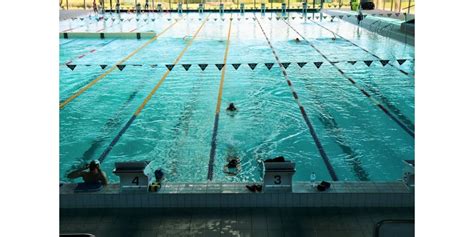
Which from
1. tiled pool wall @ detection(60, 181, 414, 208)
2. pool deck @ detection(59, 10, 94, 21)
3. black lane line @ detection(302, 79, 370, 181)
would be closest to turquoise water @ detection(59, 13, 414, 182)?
black lane line @ detection(302, 79, 370, 181)

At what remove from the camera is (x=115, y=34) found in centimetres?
1998

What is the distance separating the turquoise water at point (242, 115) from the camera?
648 cm

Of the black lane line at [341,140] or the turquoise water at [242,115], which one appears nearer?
the black lane line at [341,140]

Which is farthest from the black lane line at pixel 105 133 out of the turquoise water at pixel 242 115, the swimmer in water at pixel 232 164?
the swimmer in water at pixel 232 164

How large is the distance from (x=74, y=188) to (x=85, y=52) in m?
12.1

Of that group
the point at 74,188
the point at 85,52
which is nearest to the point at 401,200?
the point at 74,188

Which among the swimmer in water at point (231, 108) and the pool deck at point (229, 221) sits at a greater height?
the swimmer in water at point (231, 108)

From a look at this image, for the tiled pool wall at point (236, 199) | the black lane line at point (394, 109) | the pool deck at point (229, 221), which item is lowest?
the pool deck at point (229, 221)

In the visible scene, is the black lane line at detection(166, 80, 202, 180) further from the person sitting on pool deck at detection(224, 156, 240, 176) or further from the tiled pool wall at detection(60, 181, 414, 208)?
the tiled pool wall at detection(60, 181, 414, 208)

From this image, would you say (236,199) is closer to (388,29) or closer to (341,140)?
(341,140)

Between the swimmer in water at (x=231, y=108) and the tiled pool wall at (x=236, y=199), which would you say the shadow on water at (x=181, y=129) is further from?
the tiled pool wall at (x=236, y=199)

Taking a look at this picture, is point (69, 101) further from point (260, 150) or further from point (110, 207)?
point (110, 207)

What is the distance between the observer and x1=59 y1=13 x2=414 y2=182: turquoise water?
255 inches
